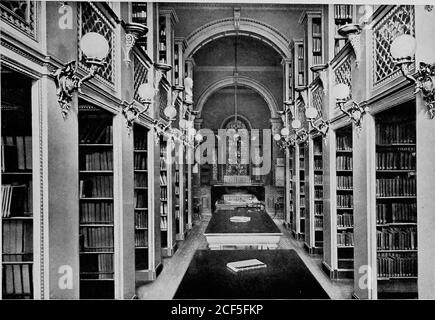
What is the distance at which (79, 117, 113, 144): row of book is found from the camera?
12.7ft

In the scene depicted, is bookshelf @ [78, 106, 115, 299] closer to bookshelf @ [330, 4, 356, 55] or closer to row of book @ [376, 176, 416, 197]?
row of book @ [376, 176, 416, 197]

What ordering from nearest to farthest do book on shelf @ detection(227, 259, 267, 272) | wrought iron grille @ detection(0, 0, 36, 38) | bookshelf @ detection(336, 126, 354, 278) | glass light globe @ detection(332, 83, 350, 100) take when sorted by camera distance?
wrought iron grille @ detection(0, 0, 36, 38) → book on shelf @ detection(227, 259, 267, 272) → glass light globe @ detection(332, 83, 350, 100) → bookshelf @ detection(336, 126, 354, 278)

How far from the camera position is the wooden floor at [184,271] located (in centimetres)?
438

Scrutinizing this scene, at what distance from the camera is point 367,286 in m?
3.73

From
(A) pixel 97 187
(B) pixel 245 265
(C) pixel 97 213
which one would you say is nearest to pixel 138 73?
(A) pixel 97 187

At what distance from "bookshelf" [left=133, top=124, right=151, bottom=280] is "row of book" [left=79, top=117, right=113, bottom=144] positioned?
97cm

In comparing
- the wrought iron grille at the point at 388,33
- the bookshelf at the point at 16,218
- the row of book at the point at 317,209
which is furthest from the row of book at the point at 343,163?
the bookshelf at the point at 16,218

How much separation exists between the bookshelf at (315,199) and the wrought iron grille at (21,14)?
16.2 ft

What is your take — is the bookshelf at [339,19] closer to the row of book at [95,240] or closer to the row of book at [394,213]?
the row of book at [394,213]

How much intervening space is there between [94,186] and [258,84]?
7.48m

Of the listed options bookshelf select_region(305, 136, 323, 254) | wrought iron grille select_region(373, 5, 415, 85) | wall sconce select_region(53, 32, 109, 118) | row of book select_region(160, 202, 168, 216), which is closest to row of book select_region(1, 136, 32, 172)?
wall sconce select_region(53, 32, 109, 118)

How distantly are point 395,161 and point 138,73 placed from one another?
322 centimetres
